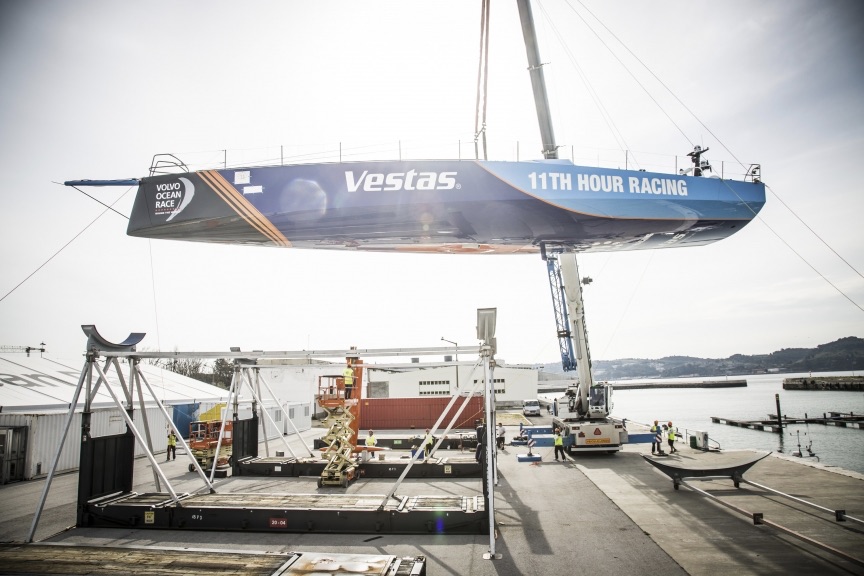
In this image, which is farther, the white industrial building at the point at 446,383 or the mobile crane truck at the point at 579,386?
the white industrial building at the point at 446,383

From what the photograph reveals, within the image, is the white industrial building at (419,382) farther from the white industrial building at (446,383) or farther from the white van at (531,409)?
the white van at (531,409)

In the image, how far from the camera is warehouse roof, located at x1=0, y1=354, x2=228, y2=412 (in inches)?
619

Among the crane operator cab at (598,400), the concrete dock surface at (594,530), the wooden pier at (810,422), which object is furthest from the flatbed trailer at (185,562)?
the wooden pier at (810,422)

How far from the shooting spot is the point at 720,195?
1205 cm

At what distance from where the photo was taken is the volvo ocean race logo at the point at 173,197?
11.5 m

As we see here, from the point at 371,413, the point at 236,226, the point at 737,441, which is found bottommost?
the point at 737,441

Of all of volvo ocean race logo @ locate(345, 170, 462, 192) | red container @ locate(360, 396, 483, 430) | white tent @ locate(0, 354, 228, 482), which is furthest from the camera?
red container @ locate(360, 396, 483, 430)

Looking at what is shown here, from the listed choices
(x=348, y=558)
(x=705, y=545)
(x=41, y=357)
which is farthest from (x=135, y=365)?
(x=41, y=357)

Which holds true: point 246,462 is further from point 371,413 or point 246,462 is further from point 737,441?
point 737,441

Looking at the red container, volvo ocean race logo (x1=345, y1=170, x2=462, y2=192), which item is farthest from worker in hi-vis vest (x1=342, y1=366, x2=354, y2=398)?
the red container

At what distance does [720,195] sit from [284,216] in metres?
11.5

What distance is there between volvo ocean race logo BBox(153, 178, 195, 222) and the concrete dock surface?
741 centimetres

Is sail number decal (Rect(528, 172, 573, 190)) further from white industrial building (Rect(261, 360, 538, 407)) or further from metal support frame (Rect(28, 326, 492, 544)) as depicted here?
white industrial building (Rect(261, 360, 538, 407))

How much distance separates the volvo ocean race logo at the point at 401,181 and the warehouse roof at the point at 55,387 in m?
11.5
